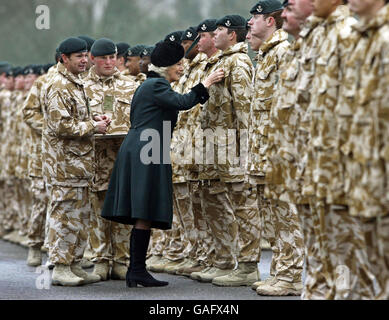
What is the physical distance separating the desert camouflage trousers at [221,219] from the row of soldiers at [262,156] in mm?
12

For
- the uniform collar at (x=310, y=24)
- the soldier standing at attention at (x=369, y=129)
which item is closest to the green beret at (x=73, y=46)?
the uniform collar at (x=310, y=24)

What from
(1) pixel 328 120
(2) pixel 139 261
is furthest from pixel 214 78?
(1) pixel 328 120

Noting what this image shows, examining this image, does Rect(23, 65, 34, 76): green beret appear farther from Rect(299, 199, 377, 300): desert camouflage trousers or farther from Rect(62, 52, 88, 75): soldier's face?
Rect(299, 199, 377, 300): desert camouflage trousers

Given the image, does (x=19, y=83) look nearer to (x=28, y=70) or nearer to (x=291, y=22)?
(x=28, y=70)

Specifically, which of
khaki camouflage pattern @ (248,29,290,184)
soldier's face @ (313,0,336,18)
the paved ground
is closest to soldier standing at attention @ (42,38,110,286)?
the paved ground

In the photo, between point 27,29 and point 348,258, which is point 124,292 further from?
point 27,29

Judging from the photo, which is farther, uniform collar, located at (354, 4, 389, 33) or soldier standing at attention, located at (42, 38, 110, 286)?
soldier standing at attention, located at (42, 38, 110, 286)

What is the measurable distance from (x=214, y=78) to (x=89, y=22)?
102ft

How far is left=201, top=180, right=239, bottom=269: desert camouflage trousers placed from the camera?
30.0 ft

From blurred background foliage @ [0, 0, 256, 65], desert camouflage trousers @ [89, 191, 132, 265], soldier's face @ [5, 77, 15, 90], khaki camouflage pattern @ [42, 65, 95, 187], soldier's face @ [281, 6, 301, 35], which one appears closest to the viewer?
soldier's face @ [281, 6, 301, 35]

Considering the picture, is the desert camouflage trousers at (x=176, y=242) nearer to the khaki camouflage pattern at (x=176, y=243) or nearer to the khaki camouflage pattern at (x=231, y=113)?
the khaki camouflage pattern at (x=176, y=243)

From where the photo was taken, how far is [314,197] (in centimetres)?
607

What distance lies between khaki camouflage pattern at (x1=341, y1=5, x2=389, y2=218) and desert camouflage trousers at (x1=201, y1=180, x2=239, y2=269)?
3628 mm

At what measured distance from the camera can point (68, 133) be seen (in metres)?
8.88
